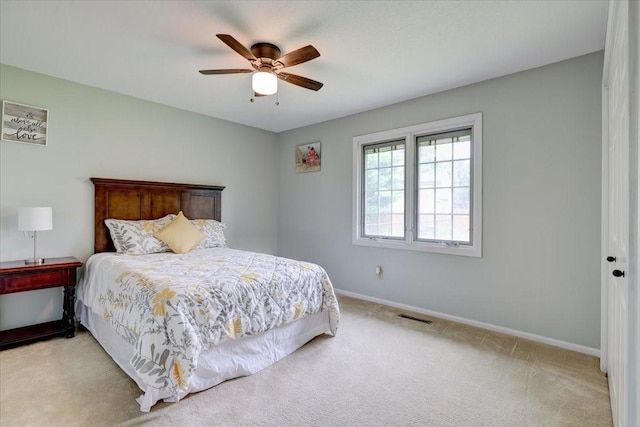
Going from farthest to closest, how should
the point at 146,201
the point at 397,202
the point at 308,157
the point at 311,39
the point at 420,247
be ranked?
the point at 308,157 < the point at 397,202 < the point at 146,201 < the point at 420,247 < the point at 311,39

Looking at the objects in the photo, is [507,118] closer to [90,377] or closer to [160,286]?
[160,286]

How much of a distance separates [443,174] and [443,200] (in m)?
0.29

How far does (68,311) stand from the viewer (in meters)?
2.88

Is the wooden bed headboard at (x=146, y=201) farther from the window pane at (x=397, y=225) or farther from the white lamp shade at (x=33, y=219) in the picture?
the window pane at (x=397, y=225)

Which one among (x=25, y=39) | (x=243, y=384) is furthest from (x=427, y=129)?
(x=25, y=39)

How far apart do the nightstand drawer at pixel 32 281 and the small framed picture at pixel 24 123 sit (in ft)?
4.28

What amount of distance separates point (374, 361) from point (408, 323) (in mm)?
956

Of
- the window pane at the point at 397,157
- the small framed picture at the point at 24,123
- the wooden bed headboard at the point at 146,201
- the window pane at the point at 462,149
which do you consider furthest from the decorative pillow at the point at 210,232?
the window pane at the point at 462,149

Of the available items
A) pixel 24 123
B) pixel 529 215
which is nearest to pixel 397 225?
pixel 529 215

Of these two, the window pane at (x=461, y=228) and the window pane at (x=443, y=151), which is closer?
the window pane at (x=461, y=228)

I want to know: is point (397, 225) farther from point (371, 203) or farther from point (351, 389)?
point (351, 389)

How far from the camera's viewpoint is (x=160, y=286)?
2.06 meters

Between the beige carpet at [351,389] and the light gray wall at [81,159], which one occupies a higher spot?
the light gray wall at [81,159]

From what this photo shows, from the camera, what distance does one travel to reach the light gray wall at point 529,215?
2.60m
